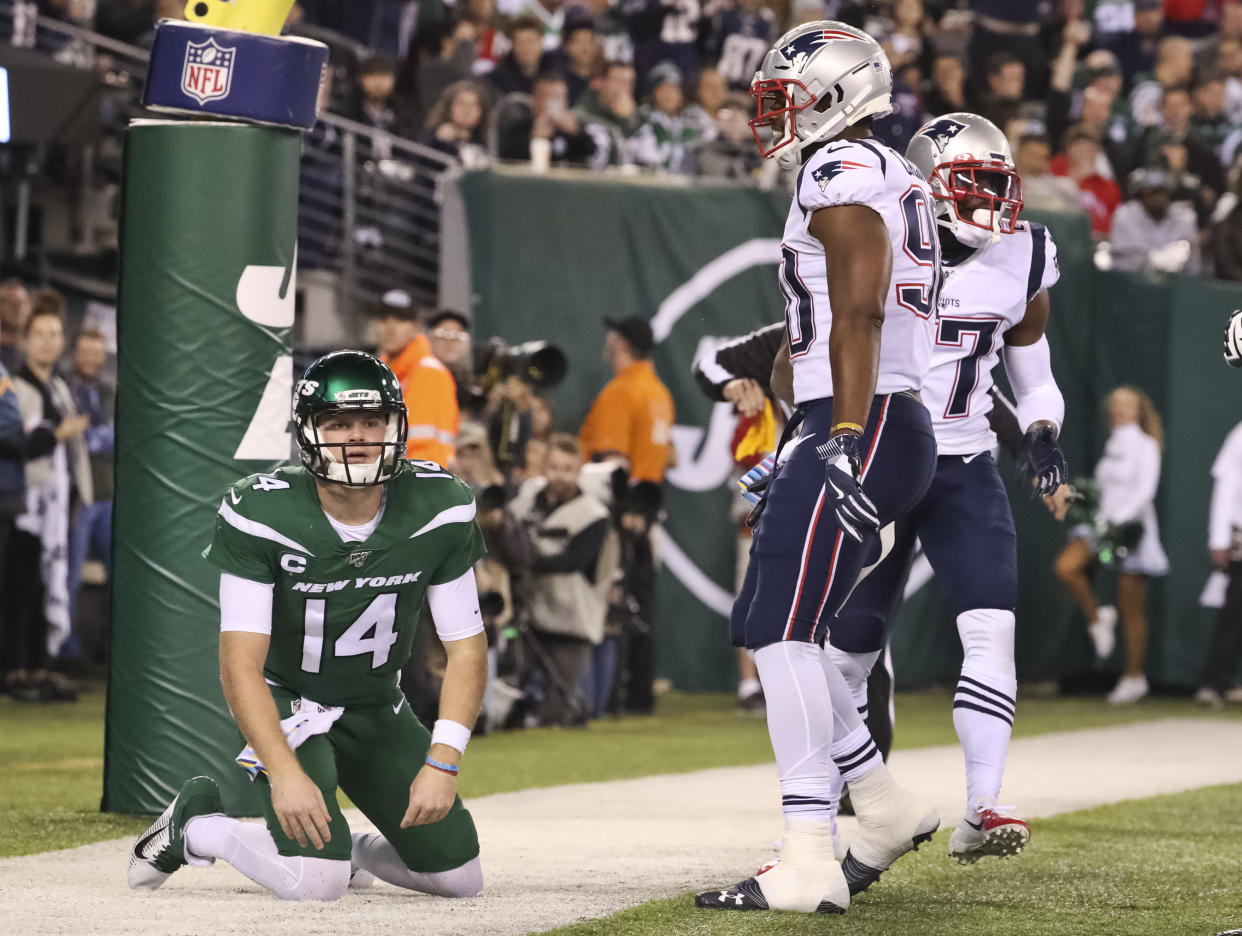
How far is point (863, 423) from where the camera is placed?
4.96m

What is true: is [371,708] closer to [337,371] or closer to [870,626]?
[337,371]

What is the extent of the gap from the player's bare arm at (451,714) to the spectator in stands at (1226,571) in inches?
324

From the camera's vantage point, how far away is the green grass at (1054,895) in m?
4.90

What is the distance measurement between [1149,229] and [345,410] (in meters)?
10.5

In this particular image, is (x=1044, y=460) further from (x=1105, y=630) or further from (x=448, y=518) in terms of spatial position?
(x=1105, y=630)

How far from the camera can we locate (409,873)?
5.29 m

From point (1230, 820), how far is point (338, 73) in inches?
339

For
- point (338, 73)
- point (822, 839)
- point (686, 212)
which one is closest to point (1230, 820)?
point (822, 839)

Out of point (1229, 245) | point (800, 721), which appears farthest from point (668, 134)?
point (800, 721)

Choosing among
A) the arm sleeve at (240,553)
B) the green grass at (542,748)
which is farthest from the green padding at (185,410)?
the arm sleeve at (240,553)

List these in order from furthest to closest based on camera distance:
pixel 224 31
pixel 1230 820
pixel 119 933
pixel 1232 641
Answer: pixel 1232 641 < pixel 1230 820 < pixel 224 31 < pixel 119 933

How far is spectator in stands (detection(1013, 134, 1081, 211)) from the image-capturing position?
14.0 metres

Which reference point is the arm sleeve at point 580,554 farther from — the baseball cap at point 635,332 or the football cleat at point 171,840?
the football cleat at point 171,840

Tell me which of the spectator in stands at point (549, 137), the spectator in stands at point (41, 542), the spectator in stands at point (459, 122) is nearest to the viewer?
the spectator in stands at point (41, 542)
